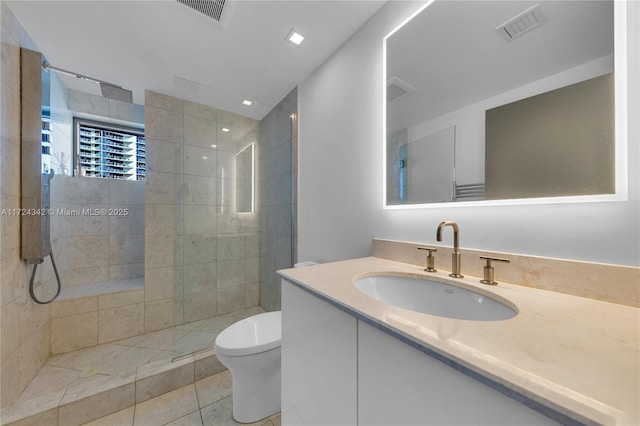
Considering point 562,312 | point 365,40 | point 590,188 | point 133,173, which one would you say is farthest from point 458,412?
point 133,173

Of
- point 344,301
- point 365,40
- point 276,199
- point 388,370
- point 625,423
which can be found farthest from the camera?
point 276,199

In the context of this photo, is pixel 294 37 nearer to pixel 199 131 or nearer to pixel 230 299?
pixel 199 131

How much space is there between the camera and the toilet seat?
1.22m

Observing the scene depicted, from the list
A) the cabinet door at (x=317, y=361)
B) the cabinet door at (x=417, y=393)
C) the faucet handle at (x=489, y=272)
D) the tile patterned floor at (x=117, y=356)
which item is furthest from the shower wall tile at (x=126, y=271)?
the faucet handle at (x=489, y=272)

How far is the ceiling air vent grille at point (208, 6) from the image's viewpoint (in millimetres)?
1276

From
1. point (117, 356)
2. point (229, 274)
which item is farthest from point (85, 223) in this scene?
point (229, 274)

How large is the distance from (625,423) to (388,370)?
342mm

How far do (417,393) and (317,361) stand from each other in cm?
37

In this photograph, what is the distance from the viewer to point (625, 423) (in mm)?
251

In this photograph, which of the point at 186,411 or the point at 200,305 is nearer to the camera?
the point at 186,411

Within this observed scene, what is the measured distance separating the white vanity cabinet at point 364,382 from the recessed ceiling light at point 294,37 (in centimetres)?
154

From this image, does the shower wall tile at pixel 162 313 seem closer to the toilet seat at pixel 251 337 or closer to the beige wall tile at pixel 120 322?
the beige wall tile at pixel 120 322

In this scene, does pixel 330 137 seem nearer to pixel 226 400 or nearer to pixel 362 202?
pixel 362 202

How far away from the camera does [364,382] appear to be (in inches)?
22.5
